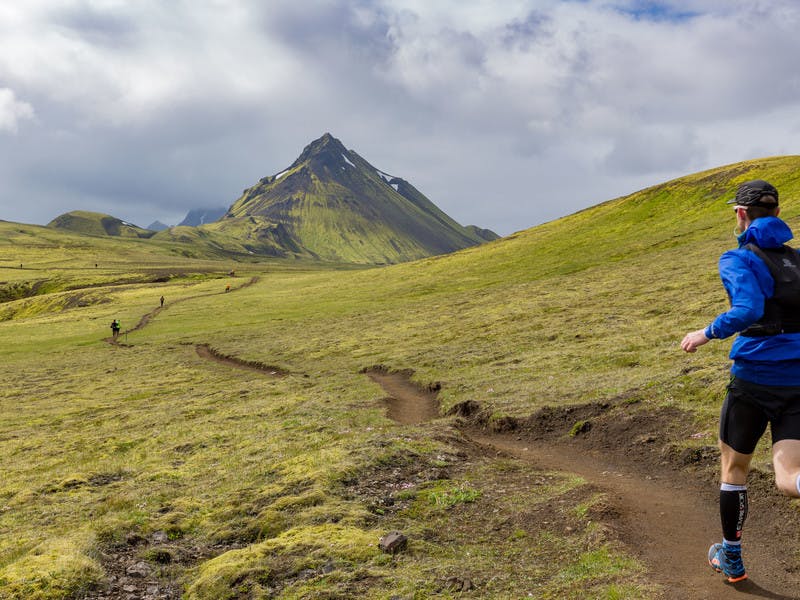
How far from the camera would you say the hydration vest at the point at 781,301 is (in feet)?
24.6

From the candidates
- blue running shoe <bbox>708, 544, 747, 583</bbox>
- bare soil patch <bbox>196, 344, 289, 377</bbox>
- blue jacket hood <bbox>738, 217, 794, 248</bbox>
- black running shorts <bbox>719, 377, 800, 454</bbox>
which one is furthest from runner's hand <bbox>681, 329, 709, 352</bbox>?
bare soil patch <bbox>196, 344, 289, 377</bbox>

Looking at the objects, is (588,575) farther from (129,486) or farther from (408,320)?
(408,320)

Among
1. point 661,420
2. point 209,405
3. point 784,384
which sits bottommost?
point 209,405

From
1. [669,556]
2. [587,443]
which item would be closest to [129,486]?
[587,443]

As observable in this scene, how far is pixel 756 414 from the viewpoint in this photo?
25.7 ft

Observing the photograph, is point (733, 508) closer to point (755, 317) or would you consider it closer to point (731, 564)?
point (731, 564)

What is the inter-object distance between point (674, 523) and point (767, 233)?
291 inches

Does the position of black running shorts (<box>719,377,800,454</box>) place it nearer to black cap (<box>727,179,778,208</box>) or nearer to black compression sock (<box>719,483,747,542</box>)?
black compression sock (<box>719,483,747,542</box>)

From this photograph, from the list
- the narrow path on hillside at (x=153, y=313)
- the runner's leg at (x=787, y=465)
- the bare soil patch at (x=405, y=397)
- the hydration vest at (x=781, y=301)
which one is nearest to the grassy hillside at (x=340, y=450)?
the bare soil patch at (x=405, y=397)

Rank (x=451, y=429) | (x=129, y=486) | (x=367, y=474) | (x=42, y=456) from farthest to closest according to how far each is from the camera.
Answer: (x=42, y=456) → (x=451, y=429) → (x=129, y=486) → (x=367, y=474)

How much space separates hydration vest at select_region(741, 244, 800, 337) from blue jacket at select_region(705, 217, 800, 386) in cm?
8

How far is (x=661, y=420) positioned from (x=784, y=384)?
13.3 metres

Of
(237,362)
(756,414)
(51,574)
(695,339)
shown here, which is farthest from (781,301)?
(237,362)

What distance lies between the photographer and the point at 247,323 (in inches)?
3634
